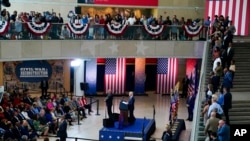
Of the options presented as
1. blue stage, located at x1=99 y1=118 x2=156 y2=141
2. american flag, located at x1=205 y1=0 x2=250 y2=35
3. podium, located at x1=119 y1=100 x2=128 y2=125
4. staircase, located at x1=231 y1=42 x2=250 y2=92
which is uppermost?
american flag, located at x1=205 y1=0 x2=250 y2=35

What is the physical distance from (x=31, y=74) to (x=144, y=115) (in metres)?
6.78

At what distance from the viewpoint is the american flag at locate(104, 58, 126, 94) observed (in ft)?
106

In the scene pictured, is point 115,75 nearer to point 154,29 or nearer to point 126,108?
point 154,29

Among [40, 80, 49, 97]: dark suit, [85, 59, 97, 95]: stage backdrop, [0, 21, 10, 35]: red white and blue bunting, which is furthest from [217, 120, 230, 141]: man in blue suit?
[85, 59, 97, 95]: stage backdrop

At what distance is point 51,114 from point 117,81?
11053 millimetres

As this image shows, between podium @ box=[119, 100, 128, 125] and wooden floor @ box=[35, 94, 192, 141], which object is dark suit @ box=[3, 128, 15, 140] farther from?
podium @ box=[119, 100, 128, 125]

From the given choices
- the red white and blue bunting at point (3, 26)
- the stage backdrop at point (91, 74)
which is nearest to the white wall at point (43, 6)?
the stage backdrop at point (91, 74)

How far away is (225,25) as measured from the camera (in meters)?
23.1

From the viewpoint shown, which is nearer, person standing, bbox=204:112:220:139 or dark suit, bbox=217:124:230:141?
dark suit, bbox=217:124:230:141

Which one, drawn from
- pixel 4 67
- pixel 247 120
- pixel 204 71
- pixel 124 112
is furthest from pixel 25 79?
pixel 247 120

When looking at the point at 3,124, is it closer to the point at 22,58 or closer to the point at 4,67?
the point at 22,58

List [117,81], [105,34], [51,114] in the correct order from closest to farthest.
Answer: [51,114] < [105,34] < [117,81]

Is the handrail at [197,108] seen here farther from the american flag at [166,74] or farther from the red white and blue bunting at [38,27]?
the american flag at [166,74]

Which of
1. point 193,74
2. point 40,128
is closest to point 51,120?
point 40,128
